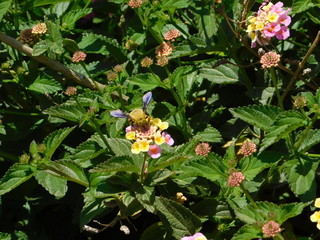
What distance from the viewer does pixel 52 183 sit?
2045 millimetres

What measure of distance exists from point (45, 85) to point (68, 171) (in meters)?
0.48

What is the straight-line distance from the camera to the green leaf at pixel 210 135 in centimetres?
220

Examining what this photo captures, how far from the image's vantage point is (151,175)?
1.92 meters

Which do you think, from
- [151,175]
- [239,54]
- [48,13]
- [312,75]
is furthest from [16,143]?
[312,75]

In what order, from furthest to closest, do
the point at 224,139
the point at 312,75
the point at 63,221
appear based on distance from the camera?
the point at 63,221 → the point at 224,139 → the point at 312,75

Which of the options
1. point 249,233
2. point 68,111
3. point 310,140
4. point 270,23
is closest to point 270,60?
point 270,23

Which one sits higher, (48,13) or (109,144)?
(48,13)

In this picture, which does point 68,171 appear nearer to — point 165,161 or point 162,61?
point 165,161

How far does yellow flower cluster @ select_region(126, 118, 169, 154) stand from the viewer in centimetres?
166

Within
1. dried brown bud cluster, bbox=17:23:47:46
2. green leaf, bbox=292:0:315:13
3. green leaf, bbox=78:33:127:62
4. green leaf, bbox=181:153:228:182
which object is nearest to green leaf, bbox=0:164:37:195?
green leaf, bbox=181:153:228:182

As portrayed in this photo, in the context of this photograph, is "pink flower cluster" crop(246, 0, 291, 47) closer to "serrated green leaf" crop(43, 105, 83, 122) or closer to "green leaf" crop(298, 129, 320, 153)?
"green leaf" crop(298, 129, 320, 153)

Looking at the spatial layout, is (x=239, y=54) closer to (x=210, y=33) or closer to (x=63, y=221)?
(x=210, y=33)

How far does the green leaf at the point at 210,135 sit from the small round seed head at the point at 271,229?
64 centimetres

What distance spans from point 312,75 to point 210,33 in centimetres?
41
